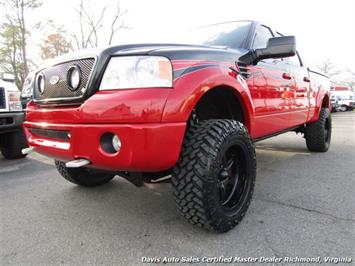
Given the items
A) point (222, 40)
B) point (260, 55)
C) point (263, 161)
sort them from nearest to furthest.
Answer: point (260, 55) < point (222, 40) < point (263, 161)

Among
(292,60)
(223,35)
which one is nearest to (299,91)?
(292,60)

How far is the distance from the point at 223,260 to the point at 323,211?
3.73ft

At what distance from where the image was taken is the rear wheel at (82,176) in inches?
115

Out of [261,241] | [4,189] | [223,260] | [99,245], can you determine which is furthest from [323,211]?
[4,189]

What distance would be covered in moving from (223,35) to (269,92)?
0.73 m

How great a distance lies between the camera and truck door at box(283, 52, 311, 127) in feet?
12.1

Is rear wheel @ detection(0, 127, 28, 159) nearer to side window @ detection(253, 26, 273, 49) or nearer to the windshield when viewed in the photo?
the windshield

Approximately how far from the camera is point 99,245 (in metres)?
1.94

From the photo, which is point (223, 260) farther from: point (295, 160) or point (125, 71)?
point (295, 160)

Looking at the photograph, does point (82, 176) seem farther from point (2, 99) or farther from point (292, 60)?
point (292, 60)

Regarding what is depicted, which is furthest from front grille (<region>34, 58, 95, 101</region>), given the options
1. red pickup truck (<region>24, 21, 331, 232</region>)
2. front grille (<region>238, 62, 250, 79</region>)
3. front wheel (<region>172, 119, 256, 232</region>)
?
front grille (<region>238, 62, 250, 79</region>)

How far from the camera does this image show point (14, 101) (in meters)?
4.46

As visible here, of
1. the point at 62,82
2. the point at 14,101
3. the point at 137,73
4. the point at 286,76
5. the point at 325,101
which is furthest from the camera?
the point at 325,101

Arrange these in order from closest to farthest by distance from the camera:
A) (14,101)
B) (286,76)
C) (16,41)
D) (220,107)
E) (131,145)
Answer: (131,145) → (220,107) → (286,76) → (14,101) → (16,41)
